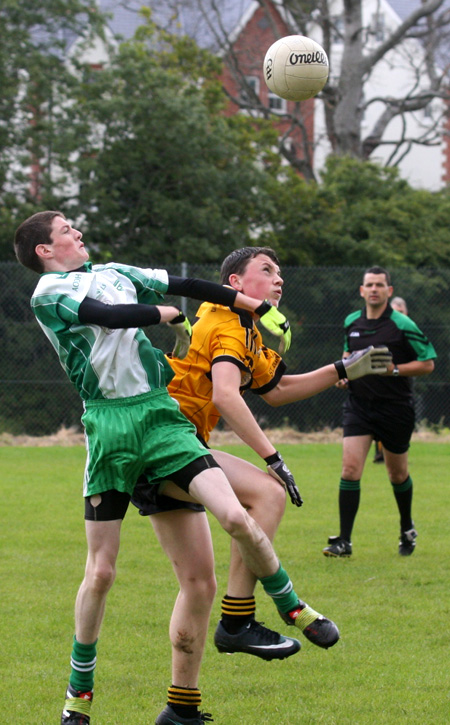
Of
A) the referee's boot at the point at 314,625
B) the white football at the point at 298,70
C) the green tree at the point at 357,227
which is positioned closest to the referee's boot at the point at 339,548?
the white football at the point at 298,70

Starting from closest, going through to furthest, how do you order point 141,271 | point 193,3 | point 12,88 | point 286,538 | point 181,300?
point 141,271 → point 286,538 → point 181,300 → point 12,88 → point 193,3

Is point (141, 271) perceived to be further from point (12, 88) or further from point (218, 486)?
point (12, 88)

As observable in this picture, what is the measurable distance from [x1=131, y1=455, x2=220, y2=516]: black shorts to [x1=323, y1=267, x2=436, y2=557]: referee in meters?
3.71

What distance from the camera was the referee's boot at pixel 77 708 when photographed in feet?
12.8

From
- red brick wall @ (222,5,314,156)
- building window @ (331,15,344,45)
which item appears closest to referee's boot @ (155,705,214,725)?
building window @ (331,15,344,45)

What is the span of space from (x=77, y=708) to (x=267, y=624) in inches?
74.7

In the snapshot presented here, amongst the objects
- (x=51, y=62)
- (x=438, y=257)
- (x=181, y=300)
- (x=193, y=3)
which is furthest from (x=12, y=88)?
(x=193, y=3)

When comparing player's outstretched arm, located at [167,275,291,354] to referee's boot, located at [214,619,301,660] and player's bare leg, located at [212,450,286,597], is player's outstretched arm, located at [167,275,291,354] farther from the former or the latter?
referee's boot, located at [214,619,301,660]

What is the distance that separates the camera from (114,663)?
16.2ft

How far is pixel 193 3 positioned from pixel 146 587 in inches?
984

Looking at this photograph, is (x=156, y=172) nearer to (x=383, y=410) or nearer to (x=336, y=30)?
(x=336, y=30)

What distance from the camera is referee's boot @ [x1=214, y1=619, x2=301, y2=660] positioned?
4091 millimetres

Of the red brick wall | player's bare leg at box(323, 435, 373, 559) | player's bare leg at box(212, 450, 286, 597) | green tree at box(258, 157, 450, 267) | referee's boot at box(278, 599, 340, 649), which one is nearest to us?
referee's boot at box(278, 599, 340, 649)

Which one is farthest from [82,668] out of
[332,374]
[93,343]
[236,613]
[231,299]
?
[332,374]
